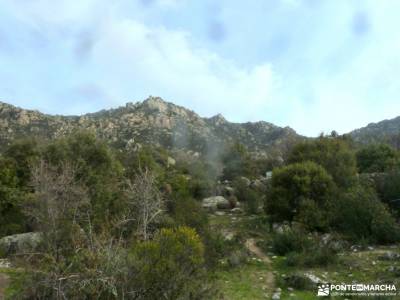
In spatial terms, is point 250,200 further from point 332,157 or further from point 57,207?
point 57,207

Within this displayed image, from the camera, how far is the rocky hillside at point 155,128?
62.7 meters

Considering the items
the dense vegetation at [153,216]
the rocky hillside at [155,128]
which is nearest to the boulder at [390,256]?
the dense vegetation at [153,216]

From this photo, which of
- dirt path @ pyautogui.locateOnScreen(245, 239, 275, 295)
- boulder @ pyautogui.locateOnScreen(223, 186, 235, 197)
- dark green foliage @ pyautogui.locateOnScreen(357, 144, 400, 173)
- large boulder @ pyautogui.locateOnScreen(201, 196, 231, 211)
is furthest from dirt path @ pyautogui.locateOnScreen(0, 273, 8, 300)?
dark green foliage @ pyautogui.locateOnScreen(357, 144, 400, 173)

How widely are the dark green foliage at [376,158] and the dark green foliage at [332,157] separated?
14.1 feet

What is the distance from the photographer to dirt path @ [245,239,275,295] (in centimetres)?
1332

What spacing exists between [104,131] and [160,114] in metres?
12.1

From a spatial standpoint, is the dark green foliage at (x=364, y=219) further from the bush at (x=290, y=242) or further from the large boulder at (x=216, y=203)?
the large boulder at (x=216, y=203)

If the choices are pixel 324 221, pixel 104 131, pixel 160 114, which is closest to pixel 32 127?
pixel 104 131

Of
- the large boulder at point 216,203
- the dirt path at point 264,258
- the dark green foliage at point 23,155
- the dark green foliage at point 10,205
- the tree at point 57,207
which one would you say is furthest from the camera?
the large boulder at point 216,203

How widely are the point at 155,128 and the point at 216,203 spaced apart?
43.4m

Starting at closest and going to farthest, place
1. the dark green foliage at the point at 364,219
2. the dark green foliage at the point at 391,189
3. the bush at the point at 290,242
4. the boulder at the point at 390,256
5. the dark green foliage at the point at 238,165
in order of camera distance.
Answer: the boulder at the point at 390,256, the bush at the point at 290,242, the dark green foliage at the point at 364,219, the dark green foliage at the point at 391,189, the dark green foliage at the point at 238,165

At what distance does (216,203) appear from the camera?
102 ft

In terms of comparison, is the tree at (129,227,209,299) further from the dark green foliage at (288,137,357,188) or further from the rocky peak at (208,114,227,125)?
the rocky peak at (208,114,227,125)

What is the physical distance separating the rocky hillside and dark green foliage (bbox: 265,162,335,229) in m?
34.5
